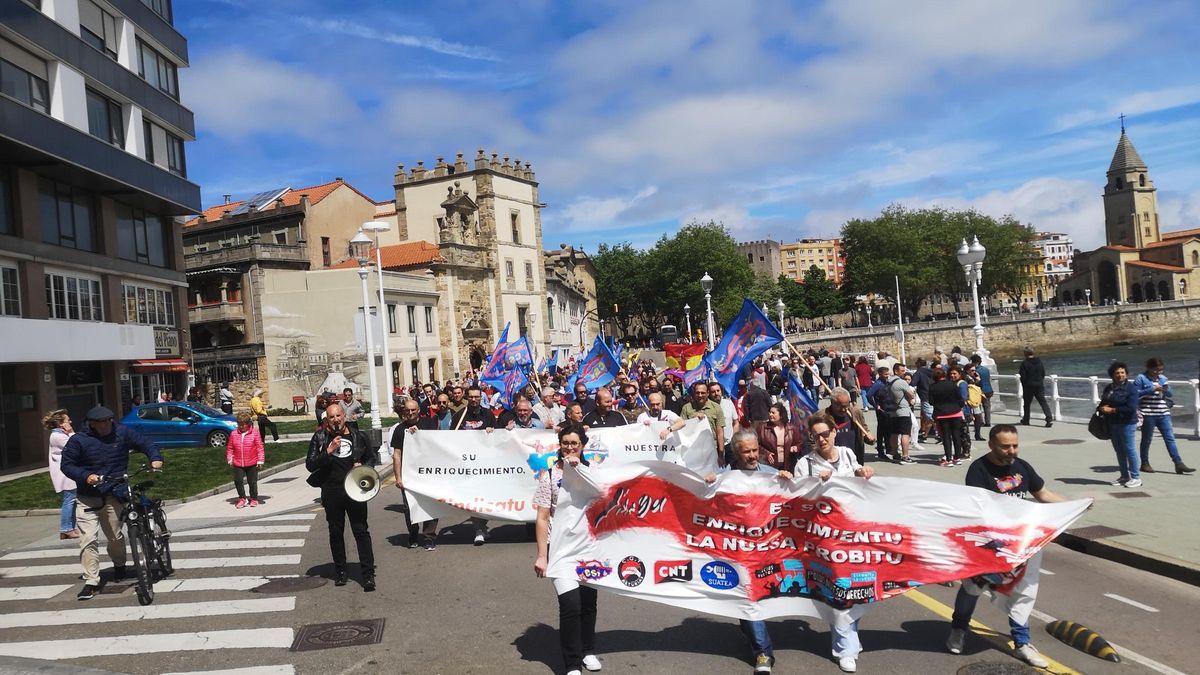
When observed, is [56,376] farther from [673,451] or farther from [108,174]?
[673,451]

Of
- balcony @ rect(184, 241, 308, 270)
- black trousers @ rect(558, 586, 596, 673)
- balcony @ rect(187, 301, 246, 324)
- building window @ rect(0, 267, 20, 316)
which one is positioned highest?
balcony @ rect(184, 241, 308, 270)

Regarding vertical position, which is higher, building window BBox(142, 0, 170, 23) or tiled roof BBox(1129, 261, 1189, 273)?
building window BBox(142, 0, 170, 23)

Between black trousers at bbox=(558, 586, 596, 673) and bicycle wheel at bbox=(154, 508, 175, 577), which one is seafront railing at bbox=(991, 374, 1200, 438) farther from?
bicycle wheel at bbox=(154, 508, 175, 577)

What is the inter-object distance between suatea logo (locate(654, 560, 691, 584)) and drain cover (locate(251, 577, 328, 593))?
4227 mm

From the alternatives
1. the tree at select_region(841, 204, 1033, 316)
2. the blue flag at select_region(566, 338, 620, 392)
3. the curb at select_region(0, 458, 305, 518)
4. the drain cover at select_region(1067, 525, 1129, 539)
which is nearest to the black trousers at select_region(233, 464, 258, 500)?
the curb at select_region(0, 458, 305, 518)

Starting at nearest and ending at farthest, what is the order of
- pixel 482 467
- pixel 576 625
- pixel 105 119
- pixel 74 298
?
1. pixel 576 625
2. pixel 482 467
3. pixel 74 298
4. pixel 105 119

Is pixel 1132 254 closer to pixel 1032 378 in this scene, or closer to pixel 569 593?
pixel 1032 378

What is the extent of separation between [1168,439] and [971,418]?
5.21 metres

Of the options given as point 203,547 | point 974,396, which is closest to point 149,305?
point 203,547

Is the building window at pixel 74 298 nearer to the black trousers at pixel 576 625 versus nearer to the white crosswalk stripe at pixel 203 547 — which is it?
the white crosswalk stripe at pixel 203 547

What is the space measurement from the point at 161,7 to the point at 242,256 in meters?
17.9

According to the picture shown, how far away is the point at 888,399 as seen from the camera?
15.0m

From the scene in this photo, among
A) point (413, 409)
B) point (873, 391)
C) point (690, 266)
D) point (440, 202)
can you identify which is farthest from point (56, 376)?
point (690, 266)

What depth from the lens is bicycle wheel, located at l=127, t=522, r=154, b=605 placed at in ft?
27.7
